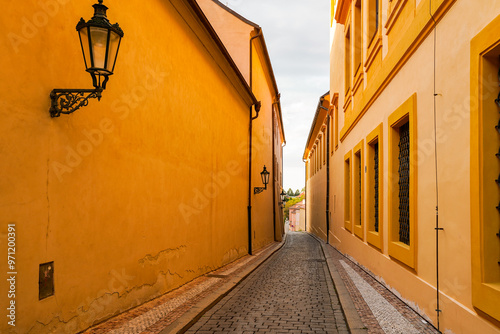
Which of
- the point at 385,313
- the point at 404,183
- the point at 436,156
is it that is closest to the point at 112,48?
the point at 436,156

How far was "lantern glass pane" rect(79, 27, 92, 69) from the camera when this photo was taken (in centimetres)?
408

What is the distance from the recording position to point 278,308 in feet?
21.5

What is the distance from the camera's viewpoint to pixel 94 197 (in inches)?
194

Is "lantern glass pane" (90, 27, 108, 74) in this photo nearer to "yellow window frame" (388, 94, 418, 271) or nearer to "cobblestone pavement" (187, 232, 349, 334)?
"cobblestone pavement" (187, 232, 349, 334)

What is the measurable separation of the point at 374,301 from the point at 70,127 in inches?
195

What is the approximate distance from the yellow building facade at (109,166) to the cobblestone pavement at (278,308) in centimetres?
112

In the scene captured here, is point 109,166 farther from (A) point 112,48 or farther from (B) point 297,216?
(B) point 297,216

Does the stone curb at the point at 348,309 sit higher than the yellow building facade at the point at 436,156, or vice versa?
the yellow building facade at the point at 436,156

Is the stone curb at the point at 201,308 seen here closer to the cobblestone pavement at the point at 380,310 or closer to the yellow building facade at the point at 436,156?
the cobblestone pavement at the point at 380,310

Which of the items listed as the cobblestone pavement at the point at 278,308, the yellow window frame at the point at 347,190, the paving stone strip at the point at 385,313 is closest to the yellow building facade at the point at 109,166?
the cobblestone pavement at the point at 278,308

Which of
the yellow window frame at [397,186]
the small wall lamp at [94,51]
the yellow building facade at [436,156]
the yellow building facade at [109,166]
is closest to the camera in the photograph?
the yellow building facade at [109,166]

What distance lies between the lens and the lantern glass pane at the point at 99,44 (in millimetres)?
4043

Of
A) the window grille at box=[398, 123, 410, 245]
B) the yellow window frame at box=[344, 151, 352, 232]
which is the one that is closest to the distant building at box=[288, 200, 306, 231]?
the yellow window frame at box=[344, 151, 352, 232]

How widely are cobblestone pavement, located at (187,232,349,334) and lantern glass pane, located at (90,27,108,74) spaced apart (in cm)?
323
